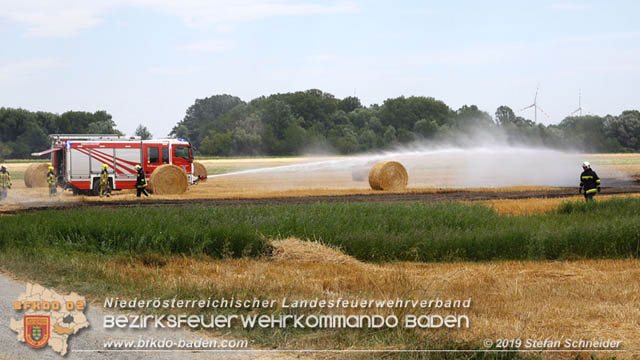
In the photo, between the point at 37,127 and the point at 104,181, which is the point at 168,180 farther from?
the point at 37,127

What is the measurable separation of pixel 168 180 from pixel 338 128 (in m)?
84.6

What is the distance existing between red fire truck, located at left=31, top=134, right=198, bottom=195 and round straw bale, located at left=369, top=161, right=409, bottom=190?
10498 millimetres

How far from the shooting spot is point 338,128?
398ft

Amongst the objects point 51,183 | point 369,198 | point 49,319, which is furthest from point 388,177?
point 49,319

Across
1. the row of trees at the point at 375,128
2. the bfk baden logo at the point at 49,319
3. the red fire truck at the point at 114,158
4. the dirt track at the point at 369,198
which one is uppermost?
the row of trees at the point at 375,128

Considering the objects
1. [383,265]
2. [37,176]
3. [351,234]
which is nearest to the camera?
[383,265]

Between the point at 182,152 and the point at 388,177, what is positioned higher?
the point at 182,152

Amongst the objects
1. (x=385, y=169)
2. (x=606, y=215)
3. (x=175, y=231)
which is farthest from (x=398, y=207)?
(x=385, y=169)

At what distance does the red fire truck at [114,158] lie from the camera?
3934 cm

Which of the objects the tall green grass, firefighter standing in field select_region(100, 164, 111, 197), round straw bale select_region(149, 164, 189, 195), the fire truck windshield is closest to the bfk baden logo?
the tall green grass

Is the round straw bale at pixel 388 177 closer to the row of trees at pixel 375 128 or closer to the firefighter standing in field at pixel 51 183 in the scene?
the firefighter standing in field at pixel 51 183

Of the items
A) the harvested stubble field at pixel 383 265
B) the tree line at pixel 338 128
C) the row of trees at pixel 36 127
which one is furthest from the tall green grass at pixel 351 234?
the row of trees at pixel 36 127

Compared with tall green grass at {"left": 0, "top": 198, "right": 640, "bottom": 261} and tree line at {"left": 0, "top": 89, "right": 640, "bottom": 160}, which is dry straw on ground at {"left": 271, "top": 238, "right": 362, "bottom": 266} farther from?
tree line at {"left": 0, "top": 89, "right": 640, "bottom": 160}

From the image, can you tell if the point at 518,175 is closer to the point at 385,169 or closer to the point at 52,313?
the point at 385,169
